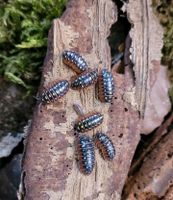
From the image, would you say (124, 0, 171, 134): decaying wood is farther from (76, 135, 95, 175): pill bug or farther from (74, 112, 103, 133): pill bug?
(76, 135, 95, 175): pill bug

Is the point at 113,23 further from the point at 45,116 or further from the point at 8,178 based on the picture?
the point at 8,178

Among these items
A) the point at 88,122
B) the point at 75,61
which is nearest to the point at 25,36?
the point at 75,61

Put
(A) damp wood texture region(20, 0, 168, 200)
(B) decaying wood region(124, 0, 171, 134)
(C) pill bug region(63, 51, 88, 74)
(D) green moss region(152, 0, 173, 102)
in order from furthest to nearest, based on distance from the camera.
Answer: (D) green moss region(152, 0, 173, 102), (B) decaying wood region(124, 0, 171, 134), (C) pill bug region(63, 51, 88, 74), (A) damp wood texture region(20, 0, 168, 200)

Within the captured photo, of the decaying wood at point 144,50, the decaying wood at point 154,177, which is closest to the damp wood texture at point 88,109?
the decaying wood at point 144,50

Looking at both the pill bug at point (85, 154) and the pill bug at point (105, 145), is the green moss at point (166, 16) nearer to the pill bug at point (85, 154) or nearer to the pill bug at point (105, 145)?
the pill bug at point (105, 145)

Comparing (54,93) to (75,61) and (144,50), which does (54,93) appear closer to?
(75,61)

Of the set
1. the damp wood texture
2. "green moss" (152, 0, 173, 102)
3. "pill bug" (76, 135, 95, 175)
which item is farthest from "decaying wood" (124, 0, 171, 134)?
"pill bug" (76, 135, 95, 175)

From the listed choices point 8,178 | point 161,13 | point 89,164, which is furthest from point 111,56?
point 8,178
